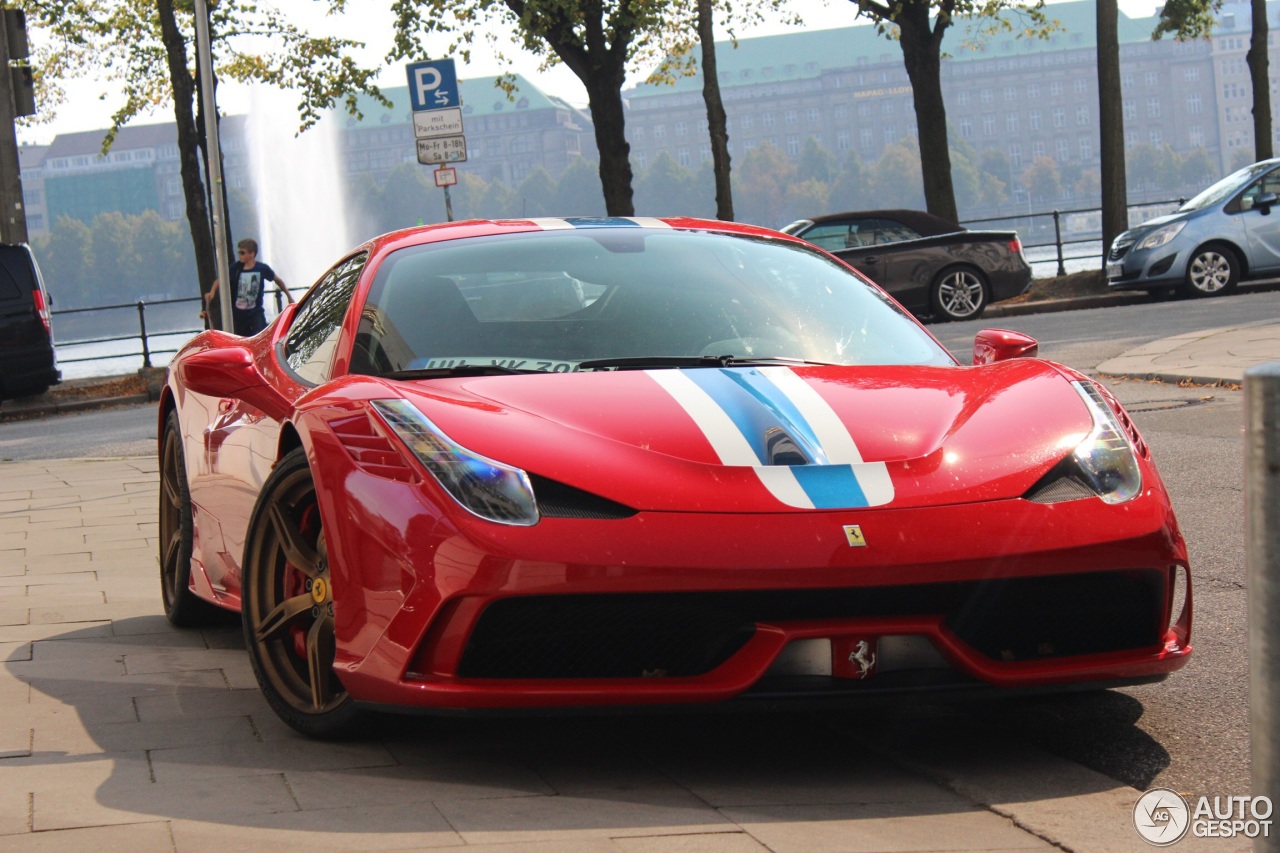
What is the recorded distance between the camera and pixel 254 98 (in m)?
49.9

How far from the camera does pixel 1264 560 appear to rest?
6.69ft

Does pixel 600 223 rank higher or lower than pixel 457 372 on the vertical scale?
higher

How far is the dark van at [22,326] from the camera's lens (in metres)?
18.7

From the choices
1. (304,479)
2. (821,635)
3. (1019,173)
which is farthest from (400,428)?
(1019,173)

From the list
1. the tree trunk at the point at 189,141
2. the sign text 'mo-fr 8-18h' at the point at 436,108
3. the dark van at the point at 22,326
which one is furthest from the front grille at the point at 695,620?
the tree trunk at the point at 189,141

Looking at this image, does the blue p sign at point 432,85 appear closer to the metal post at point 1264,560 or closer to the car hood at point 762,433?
the car hood at point 762,433

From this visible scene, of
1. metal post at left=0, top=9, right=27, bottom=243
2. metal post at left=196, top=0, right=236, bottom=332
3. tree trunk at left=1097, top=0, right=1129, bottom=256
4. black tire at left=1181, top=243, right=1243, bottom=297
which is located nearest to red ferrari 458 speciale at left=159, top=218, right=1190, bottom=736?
metal post at left=196, top=0, right=236, bottom=332

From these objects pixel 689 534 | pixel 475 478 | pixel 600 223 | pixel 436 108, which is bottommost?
pixel 689 534

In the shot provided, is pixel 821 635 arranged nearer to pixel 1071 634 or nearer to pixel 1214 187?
pixel 1071 634

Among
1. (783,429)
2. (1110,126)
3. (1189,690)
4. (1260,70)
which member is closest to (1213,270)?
(1110,126)

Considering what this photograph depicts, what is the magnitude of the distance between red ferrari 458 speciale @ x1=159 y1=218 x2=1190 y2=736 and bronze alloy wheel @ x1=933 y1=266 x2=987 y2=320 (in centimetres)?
1623

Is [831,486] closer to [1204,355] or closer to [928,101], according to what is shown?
[1204,355]
